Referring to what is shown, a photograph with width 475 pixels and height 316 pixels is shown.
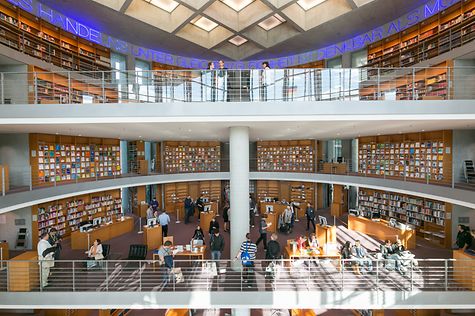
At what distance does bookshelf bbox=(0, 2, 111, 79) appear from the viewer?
8.30 metres

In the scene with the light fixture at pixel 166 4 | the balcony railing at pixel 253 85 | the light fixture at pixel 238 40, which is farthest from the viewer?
the light fixture at pixel 238 40

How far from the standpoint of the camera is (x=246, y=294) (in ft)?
17.0

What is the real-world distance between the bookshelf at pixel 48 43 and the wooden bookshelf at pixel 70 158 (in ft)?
8.77

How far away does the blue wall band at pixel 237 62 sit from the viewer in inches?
383

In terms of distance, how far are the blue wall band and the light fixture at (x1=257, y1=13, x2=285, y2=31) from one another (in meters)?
2.80

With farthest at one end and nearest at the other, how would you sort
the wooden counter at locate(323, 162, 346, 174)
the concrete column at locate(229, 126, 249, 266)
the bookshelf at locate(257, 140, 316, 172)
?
the bookshelf at locate(257, 140, 316, 172)
the wooden counter at locate(323, 162, 346, 174)
the concrete column at locate(229, 126, 249, 266)

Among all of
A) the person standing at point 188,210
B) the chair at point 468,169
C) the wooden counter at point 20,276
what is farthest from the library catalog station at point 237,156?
the chair at point 468,169

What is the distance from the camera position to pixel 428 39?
963 centimetres

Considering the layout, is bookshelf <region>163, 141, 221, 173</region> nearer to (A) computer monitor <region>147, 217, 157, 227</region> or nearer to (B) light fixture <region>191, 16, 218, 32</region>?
(A) computer monitor <region>147, 217, 157, 227</region>

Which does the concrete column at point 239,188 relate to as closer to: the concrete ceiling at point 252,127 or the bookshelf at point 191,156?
the concrete ceiling at point 252,127

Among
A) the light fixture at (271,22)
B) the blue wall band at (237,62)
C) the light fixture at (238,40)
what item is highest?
the light fixture at (271,22)

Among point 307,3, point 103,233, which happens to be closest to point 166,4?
point 307,3

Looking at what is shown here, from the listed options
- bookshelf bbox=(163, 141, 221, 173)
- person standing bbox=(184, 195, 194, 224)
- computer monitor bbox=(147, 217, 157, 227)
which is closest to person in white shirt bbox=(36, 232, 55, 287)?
computer monitor bbox=(147, 217, 157, 227)

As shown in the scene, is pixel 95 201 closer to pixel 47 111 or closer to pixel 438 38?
pixel 47 111
